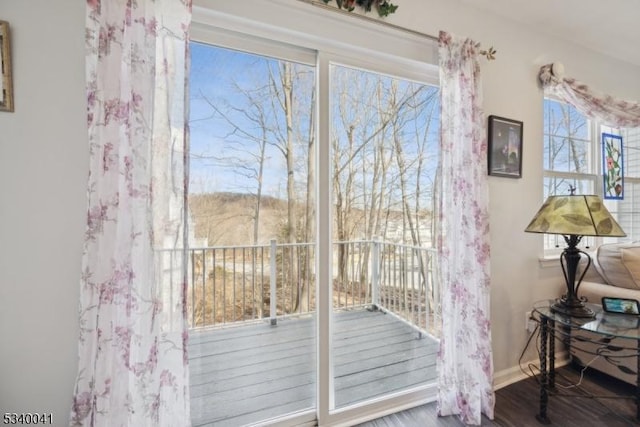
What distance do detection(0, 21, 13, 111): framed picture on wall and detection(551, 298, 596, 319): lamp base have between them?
280 centimetres

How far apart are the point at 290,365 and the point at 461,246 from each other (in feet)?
4.04

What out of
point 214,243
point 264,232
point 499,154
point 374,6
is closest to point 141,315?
point 214,243

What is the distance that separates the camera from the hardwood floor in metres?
1.63

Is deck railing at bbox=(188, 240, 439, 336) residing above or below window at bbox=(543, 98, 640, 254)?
below

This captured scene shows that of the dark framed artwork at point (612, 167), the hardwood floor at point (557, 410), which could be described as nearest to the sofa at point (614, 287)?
the hardwood floor at point (557, 410)

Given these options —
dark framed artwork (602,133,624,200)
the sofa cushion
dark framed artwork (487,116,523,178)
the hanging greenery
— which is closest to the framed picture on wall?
the hanging greenery

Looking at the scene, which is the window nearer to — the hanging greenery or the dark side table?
the dark side table

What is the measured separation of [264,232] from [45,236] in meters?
0.88

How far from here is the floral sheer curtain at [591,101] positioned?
6.97ft

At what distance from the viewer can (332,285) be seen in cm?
166

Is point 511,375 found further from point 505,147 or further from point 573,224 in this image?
point 505,147

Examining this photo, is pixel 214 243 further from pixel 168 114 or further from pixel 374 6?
pixel 374 6

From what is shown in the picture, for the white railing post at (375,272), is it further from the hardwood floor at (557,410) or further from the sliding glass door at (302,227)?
the hardwood floor at (557,410)

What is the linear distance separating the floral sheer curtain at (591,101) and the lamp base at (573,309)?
1.58 m
